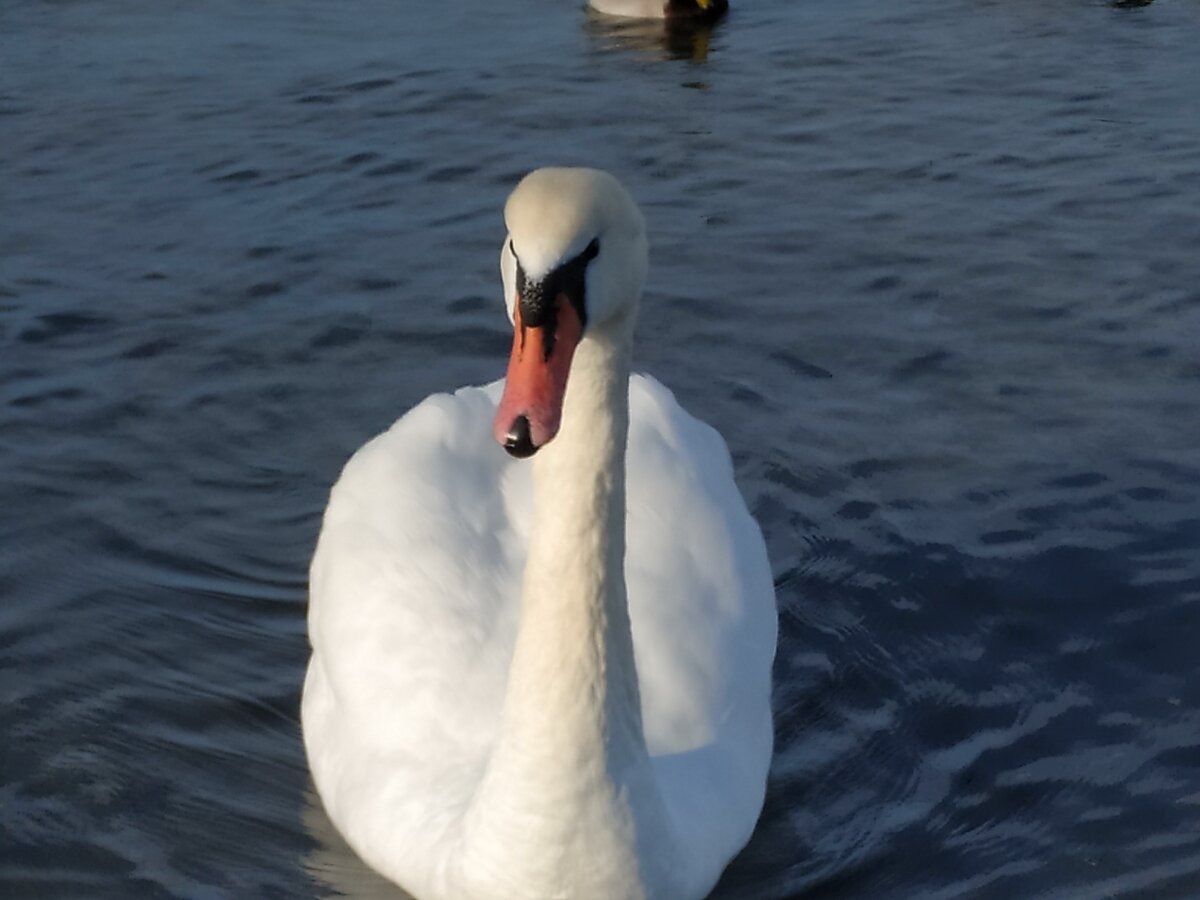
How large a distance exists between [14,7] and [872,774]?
11801 millimetres

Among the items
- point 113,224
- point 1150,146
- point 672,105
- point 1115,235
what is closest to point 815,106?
point 672,105

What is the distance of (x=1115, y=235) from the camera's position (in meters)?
10.8

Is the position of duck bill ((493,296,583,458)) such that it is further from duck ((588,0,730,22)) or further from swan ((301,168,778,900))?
duck ((588,0,730,22))

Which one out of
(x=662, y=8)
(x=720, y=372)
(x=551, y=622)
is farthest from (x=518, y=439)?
(x=662, y=8)

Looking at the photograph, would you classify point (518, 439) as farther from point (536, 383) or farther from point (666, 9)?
point (666, 9)

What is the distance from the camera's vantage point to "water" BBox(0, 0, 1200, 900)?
20.4 feet

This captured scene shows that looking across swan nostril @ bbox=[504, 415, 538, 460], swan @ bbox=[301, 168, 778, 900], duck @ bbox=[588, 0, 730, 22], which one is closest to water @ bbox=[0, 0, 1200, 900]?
duck @ bbox=[588, 0, 730, 22]

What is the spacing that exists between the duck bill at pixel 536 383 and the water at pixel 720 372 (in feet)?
6.89

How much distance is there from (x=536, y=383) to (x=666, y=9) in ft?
42.6

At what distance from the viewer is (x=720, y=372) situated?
30.6 ft

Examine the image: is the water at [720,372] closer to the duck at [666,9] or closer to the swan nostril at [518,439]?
the duck at [666,9]

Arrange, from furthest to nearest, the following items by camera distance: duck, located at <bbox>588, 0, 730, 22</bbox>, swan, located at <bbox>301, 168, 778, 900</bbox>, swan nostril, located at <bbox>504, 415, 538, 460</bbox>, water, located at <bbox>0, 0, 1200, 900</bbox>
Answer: duck, located at <bbox>588, 0, 730, 22</bbox> → water, located at <bbox>0, 0, 1200, 900</bbox> → swan, located at <bbox>301, 168, 778, 900</bbox> → swan nostril, located at <bbox>504, 415, 538, 460</bbox>

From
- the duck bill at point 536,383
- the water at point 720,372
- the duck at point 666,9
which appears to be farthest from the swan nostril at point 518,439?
the duck at point 666,9

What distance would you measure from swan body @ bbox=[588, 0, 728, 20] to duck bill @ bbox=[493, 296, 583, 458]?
1231 cm
